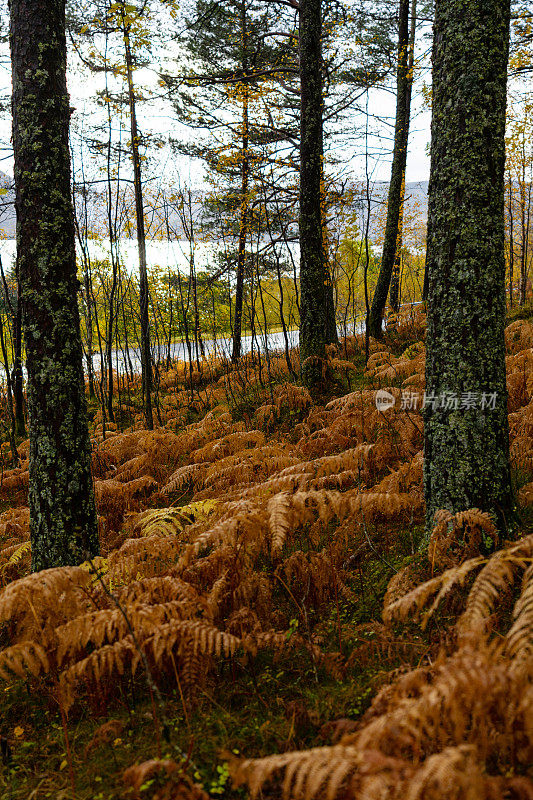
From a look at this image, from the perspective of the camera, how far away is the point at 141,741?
222 cm

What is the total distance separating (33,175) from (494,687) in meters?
3.91

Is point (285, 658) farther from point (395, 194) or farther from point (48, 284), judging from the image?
point (395, 194)

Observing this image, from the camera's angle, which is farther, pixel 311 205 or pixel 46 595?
pixel 311 205

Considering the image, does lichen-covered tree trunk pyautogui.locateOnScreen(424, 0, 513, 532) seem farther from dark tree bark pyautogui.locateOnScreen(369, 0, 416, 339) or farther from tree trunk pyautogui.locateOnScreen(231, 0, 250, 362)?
dark tree bark pyautogui.locateOnScreen(369, 0, 416, 339)

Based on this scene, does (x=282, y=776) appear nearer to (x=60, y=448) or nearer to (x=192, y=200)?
(x=60, y=448)

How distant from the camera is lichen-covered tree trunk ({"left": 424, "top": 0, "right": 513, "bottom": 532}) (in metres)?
2.75

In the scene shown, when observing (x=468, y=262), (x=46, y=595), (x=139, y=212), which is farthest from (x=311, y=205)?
(x=46, y=595)

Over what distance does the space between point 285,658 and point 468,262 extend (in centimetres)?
256

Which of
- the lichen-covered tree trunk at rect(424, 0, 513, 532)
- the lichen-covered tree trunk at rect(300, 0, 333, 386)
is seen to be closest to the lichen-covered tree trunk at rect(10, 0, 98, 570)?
the lichen-covered tree trunk at rect(424, 0, 513, 532)

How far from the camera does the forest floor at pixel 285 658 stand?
1.42 m

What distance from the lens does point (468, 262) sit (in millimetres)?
2830

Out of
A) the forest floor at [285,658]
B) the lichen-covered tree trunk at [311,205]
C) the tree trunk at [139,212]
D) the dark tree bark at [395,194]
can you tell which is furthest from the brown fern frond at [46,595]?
the dark tree bark at [395,194]

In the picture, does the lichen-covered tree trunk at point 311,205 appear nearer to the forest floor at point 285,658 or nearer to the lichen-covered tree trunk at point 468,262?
the forest floor at point 285,658

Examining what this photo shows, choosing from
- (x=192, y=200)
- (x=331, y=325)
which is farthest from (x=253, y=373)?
(x=192, y=200)
